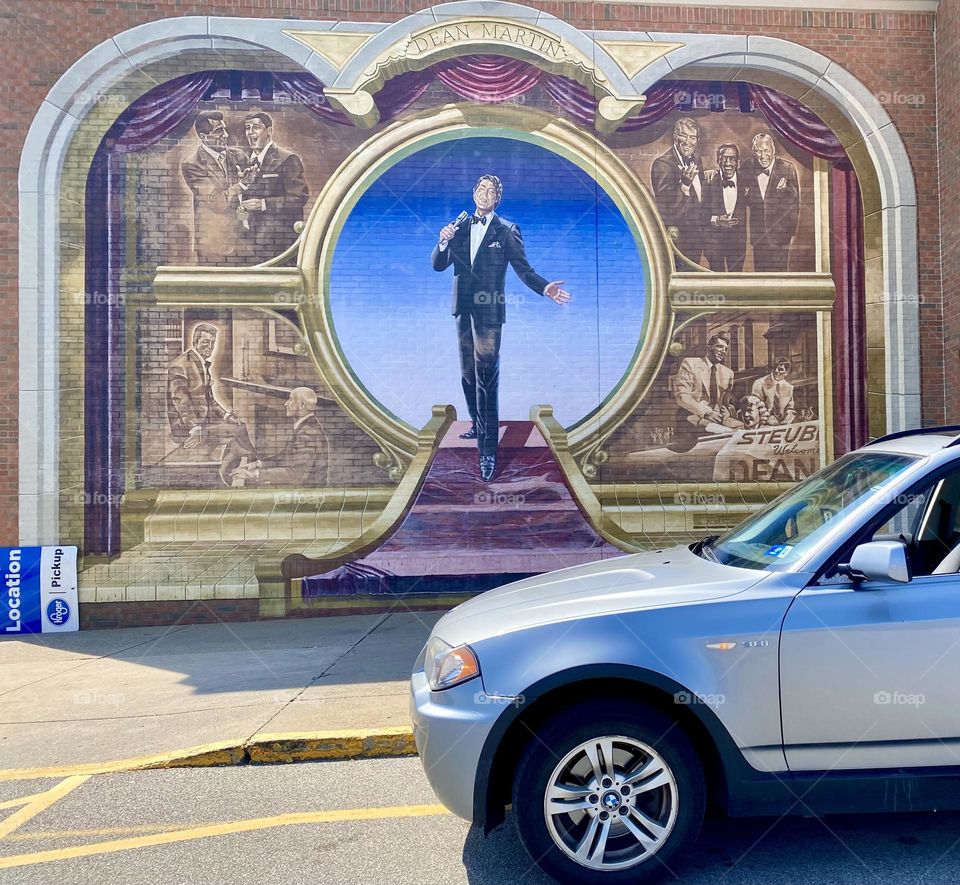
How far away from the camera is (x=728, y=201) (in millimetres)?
9297

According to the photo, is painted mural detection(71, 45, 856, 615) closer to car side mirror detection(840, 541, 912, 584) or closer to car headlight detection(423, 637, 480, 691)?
car headlight detection(423, 637, 480, 691)

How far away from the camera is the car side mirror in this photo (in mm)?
2955

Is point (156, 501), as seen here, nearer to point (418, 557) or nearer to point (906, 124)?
point (418, 557)

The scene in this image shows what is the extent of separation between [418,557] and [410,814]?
4950 millimetres

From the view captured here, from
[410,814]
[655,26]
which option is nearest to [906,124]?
[655,26]

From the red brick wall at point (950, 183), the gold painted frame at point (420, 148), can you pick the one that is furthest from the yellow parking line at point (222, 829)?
A: the red brick wall at point (950, 183)

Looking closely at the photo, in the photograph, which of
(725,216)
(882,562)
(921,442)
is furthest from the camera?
(725,216)

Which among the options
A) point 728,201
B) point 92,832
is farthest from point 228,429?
point 728,201

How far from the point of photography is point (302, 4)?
891 centimetres

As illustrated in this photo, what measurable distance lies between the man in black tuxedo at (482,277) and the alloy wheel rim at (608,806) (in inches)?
242

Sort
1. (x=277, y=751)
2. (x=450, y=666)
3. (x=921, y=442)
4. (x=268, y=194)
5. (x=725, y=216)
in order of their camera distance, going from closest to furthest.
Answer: (x=450, y=666)
(x=921, y=442)
(x=277, y=751)
(x=268, y=194)
(x=725, y=216)

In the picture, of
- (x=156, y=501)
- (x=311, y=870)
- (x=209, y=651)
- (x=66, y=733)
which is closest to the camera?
(x=311, y=870)

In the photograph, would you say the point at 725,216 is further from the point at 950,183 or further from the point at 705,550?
the point at 705,550

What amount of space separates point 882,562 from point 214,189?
8197 millimetres
